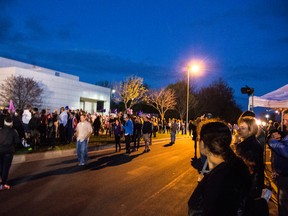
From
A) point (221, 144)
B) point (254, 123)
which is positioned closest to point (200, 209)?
point (221, 144)

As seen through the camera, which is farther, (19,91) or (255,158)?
(19,91)

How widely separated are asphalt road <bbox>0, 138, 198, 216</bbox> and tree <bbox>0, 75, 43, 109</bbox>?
948 inches

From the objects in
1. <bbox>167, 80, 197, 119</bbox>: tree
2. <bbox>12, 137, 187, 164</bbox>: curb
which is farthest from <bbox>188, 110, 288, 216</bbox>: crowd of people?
<bbox>167, 80, 197, 119</bbox>: tree

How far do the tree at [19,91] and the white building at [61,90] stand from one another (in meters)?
1.61

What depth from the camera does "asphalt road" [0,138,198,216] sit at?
6.07 metres

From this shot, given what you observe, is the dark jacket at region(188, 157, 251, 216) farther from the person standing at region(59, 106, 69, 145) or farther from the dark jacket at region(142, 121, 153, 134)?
the person standing at region(59, 106, 69, 145)

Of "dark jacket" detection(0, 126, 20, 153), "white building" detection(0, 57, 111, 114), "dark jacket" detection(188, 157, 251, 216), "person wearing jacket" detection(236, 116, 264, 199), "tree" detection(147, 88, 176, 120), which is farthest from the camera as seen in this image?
"tree" detection(147, 88, 176, 120)

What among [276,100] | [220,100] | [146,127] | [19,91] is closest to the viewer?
[276,100]

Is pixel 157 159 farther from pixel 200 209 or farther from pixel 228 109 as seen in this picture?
pixel 228 109

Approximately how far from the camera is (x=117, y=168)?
10.8 metres

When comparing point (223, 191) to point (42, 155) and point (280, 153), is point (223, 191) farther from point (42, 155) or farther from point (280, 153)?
point (42, 155)

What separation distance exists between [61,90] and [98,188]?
3771 centimetres

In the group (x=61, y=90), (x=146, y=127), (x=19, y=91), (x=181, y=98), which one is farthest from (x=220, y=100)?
(x=146, y=127)

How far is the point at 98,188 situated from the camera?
7.78 meters
